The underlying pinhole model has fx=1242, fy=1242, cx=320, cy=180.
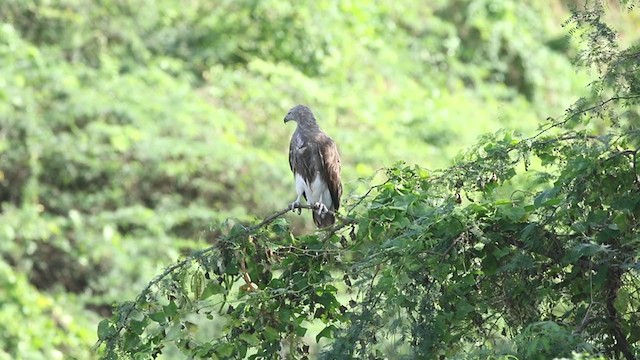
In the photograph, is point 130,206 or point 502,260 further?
point 130,206

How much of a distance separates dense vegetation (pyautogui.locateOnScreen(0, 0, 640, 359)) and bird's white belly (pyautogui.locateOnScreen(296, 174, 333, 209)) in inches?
26.0

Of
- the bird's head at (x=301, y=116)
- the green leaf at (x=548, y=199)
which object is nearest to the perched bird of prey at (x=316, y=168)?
the bird's head at (x=301, y=116)

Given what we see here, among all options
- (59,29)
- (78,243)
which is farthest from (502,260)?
(59,29)

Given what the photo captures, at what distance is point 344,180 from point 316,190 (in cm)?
352

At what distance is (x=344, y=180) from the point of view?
10.9 metres

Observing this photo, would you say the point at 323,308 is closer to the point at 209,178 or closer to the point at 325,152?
the point at 325,152

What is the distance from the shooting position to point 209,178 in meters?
11.6

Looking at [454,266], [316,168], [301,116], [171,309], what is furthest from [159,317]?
[301,116]

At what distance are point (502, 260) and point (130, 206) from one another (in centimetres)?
717

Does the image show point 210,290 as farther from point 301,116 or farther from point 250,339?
point 301,116

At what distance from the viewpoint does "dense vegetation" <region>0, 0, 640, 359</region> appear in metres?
4.57

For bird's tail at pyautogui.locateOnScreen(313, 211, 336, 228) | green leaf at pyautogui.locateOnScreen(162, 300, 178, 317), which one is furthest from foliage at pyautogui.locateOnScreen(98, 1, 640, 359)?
bird's tail at pyautogui.locateOnScreen(313, 211, 336, 228)

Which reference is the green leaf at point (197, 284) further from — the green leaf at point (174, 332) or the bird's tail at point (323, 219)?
the bird's tail at point (323, 219)

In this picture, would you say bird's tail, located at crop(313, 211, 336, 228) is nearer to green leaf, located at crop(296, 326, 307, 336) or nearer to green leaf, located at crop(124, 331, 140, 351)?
green leaf, located at crop(296, 326, 307, 336)
